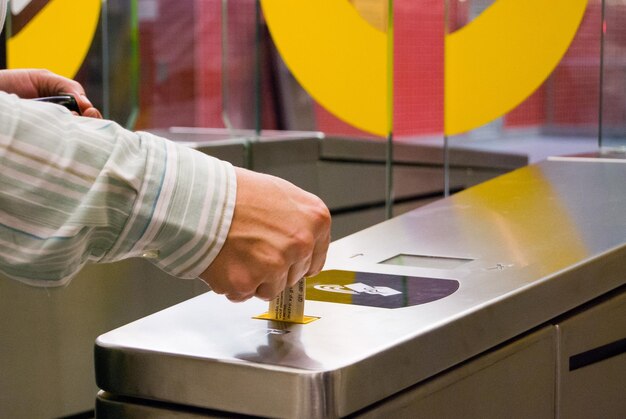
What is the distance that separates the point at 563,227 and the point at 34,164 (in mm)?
825

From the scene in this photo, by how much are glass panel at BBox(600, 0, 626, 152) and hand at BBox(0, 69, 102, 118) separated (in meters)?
1.21

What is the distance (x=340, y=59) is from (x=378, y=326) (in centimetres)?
152

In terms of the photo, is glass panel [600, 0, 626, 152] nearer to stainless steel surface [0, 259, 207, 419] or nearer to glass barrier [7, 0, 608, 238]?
glass barrier [7, 0, 608, 238]

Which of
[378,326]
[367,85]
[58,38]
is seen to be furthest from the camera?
[58,38]

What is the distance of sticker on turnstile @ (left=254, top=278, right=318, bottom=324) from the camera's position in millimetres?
1072

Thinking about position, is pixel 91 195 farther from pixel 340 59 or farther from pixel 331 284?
pixel 340 59

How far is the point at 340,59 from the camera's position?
98.0 inches

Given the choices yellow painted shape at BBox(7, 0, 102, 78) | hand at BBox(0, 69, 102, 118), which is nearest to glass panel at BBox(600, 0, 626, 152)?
hand at BBox(0, 69, 102, 118)

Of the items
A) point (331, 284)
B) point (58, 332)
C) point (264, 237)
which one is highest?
point (264, 237)

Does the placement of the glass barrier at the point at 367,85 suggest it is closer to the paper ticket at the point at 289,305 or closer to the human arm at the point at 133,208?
the paper ticket at the point at 289,305

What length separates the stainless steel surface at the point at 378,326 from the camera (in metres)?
0.94

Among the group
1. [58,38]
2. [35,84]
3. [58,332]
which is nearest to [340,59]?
[58,38]

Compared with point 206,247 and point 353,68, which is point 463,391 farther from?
point 353,68

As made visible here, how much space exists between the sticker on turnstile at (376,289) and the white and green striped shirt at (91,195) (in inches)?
10.9
